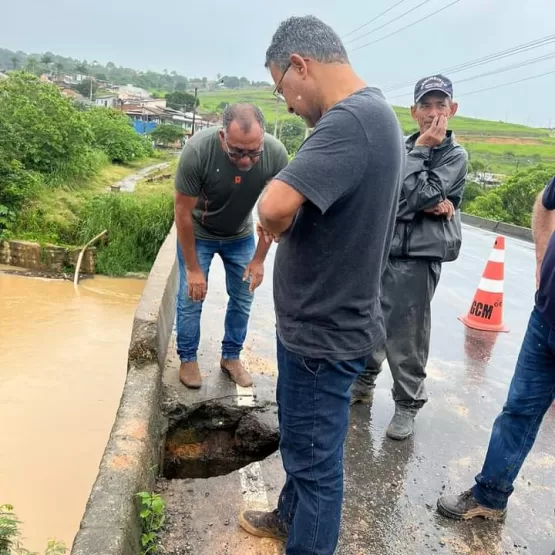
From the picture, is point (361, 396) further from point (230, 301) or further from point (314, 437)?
point (314, 437)

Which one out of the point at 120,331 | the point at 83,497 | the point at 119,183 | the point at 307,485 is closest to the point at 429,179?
the point at 307,485

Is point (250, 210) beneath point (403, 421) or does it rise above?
above

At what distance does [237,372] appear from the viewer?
4043 mm

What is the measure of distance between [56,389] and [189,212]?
5.76m

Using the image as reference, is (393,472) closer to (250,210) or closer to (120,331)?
(250,210)

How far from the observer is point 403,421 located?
349 cm

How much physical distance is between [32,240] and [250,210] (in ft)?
46.4

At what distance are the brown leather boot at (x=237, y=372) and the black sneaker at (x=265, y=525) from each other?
1430 mm

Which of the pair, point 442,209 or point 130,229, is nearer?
point 442,209

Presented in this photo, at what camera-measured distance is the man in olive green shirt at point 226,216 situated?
3184 millimetres

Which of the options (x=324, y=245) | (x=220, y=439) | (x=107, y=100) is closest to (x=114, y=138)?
(x=220, y=439)

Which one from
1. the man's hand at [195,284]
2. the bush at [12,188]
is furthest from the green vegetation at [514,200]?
the man's hand at [195,284]

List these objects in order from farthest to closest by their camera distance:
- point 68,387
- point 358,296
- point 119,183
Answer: point 119,183 < point 68,387 < point 358,296

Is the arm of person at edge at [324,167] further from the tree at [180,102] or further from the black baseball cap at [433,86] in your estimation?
the tree at [180,102]
